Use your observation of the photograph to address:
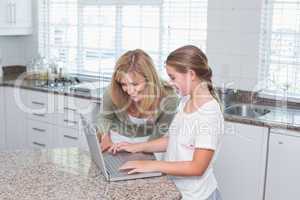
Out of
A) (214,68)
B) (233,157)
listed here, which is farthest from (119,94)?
(214,68)

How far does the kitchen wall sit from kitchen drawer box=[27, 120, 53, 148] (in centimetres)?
154

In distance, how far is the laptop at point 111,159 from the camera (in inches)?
60.6

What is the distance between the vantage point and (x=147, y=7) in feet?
12.3

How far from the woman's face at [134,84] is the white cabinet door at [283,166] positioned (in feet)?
3.43

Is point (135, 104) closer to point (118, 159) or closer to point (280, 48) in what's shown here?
point (118, 159)

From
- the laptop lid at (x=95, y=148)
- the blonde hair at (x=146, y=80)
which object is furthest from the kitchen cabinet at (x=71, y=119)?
the laptop lid at (x=95, y=148)

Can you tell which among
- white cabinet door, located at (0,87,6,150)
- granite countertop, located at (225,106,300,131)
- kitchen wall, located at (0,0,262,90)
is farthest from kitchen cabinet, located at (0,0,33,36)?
granite countertop, located at (225,106,300,131)

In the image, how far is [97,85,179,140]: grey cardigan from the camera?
7.05 ft

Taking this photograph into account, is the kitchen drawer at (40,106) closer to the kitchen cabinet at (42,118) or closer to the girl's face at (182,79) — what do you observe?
the kitchen cabinet at (42,118)

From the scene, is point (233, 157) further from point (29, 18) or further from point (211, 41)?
point (29, 18)

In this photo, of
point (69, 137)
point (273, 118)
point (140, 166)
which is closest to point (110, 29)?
point (69, 137)

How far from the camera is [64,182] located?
Result: 151 centimetres

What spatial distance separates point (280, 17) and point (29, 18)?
8.29 feet

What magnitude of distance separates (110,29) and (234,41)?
1.26 m
